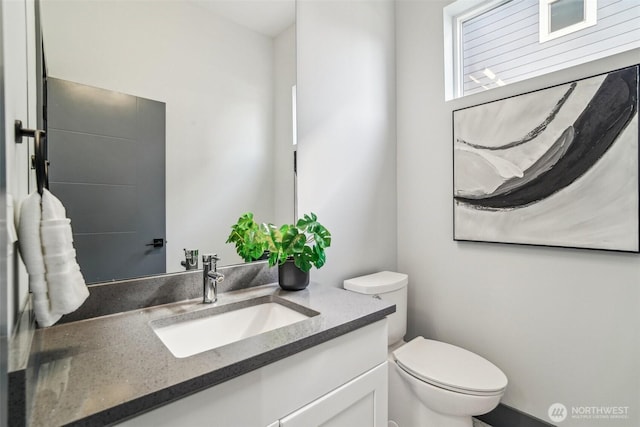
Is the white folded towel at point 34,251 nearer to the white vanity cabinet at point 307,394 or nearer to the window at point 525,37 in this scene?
the white vanity cabinet at point 307,394

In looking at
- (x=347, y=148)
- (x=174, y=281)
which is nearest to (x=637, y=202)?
(x=347, y=148)

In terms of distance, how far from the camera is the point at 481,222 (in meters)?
1.66

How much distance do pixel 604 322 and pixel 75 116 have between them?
2.20 m

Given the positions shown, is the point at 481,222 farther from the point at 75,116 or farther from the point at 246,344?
the point at 75,116

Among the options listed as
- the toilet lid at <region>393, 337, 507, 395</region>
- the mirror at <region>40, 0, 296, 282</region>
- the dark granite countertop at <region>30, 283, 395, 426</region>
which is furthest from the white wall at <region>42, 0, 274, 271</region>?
the toilet lid at <region>393, 337, 507, 395</region>

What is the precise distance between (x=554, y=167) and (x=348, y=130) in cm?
103

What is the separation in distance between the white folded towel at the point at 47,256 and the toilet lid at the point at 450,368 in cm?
133

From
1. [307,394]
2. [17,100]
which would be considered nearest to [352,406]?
[307,394]

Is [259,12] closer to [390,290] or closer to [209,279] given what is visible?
[209,279]

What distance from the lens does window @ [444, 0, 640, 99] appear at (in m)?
1.38

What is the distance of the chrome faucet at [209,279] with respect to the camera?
3.72 feet

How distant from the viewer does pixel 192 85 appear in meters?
1.22

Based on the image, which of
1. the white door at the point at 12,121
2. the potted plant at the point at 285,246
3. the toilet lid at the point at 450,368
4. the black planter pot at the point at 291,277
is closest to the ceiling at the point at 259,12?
the white door at the point at 12,121

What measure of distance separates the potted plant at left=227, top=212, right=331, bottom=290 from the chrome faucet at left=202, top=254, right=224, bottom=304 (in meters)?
Result: 0.13
